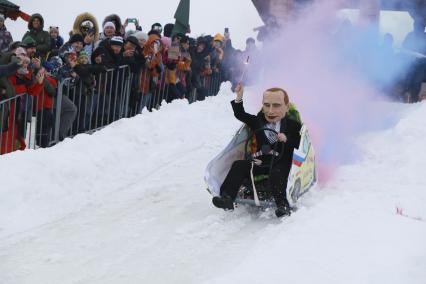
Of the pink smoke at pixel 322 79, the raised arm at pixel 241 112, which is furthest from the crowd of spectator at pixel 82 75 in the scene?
the raised arm at pixel 241 112

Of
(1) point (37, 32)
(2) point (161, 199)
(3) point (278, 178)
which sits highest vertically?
(1) point (37, 32)

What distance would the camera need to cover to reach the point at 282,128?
709cm

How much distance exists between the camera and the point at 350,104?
13328 millimetres

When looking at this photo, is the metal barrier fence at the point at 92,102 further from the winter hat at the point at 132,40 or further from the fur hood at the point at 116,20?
the fur hood at the point at 116,20

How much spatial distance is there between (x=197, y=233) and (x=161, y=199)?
1.36 m

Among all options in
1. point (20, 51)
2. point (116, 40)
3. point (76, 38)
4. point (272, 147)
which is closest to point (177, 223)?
point (272, 147)

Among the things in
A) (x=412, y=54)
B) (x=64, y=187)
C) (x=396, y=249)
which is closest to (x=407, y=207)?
(x=396, y=249)

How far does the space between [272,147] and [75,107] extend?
3.23m

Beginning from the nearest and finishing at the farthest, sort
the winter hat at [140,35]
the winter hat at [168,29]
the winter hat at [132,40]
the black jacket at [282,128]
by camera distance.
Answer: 1. the black jacket at [282,128]
2. the winter hat at [132,40]
3. the winter hat at [140,35]
4. the winter hat at [168,29]

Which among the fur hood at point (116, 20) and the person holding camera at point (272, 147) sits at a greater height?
the fur hood at point (116, 20)

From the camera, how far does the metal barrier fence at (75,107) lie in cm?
829

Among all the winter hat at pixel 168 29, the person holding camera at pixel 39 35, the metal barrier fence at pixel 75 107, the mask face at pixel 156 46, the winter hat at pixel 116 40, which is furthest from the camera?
the winter hat at pixel 168 29

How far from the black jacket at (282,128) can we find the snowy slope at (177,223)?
0.57 m

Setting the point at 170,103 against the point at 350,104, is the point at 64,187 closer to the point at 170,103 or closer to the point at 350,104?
the point at 170,103
